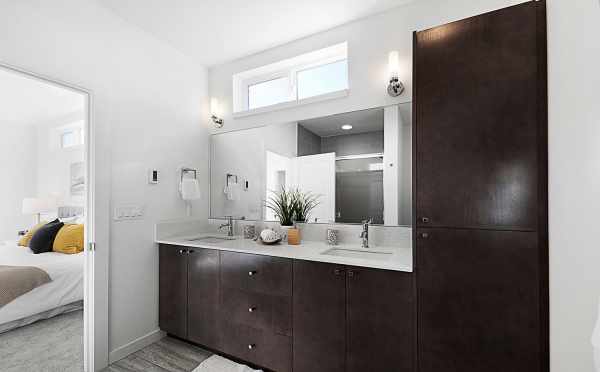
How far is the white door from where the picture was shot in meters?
2.17

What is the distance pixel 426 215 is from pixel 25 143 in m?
3.53

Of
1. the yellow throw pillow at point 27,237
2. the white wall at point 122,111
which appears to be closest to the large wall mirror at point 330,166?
the white wall at point 122,111

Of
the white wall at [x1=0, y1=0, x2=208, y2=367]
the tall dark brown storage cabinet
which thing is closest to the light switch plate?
the white wall at [x1=0, y1=0, x2=208, y2=367]

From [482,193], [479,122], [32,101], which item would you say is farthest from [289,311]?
[32,101]

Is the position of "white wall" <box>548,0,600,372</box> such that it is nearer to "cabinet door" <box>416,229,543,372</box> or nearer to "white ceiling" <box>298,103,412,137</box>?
"cabinet door" <box>416,229,543,372</box>

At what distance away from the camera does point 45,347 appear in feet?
6.73

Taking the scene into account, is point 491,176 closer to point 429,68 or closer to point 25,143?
point 429,68

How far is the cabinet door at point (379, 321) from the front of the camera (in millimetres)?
A: 1347

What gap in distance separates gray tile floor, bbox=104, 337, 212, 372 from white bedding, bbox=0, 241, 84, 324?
1.09 meters

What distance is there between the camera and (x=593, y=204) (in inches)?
15.5

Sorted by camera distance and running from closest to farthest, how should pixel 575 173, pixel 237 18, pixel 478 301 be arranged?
1. pixel 575 173
2. pixel 478 301
3. pixel 237 18

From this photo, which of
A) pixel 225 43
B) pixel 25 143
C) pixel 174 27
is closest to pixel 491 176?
pixel 225 43

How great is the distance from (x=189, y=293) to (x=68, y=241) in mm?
1580

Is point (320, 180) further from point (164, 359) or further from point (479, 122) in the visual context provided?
point (164, 359)
